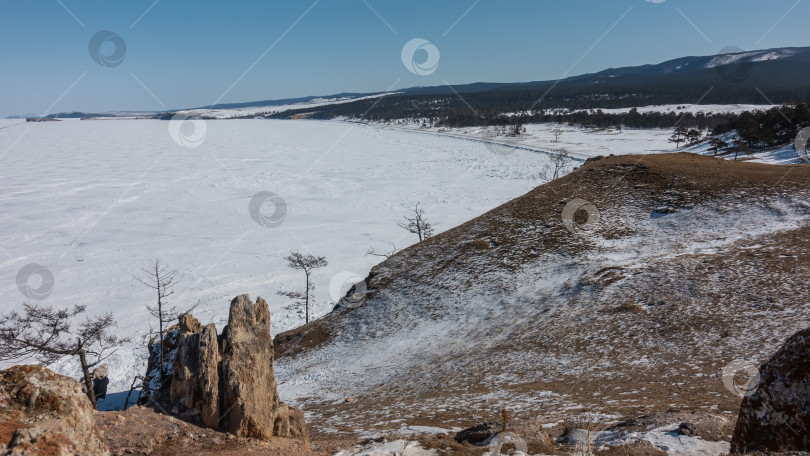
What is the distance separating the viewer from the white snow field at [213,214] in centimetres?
3825

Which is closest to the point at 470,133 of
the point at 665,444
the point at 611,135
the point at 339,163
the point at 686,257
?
the point at 611,135

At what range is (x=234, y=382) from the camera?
968 cm

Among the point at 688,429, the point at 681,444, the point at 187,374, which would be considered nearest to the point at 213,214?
the point at 187,374

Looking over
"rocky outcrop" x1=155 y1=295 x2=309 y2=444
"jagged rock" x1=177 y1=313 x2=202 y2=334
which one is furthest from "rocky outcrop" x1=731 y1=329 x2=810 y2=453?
"jagged rock" x1=177 y1=313 x2=202 y2=334

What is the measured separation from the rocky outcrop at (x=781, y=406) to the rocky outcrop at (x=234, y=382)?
353 inches

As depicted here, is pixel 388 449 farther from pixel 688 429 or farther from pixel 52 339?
pixel 52 339

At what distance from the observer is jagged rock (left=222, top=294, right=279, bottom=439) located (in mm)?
9500

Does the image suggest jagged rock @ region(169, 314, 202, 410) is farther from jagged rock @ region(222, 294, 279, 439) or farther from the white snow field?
the white snow field

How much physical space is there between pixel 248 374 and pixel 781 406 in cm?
996

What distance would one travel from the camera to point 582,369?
16.0 metres

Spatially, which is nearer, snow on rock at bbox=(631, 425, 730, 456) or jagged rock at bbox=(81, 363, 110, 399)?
snow on rock at bbox=(631, 425, 730, 456)

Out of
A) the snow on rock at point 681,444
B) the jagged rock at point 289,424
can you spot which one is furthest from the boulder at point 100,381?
the snow on rock at point 681,444

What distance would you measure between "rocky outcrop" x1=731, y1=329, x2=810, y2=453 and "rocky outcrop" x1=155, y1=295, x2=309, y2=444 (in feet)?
29.4

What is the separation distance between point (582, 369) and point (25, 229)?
65.6m
